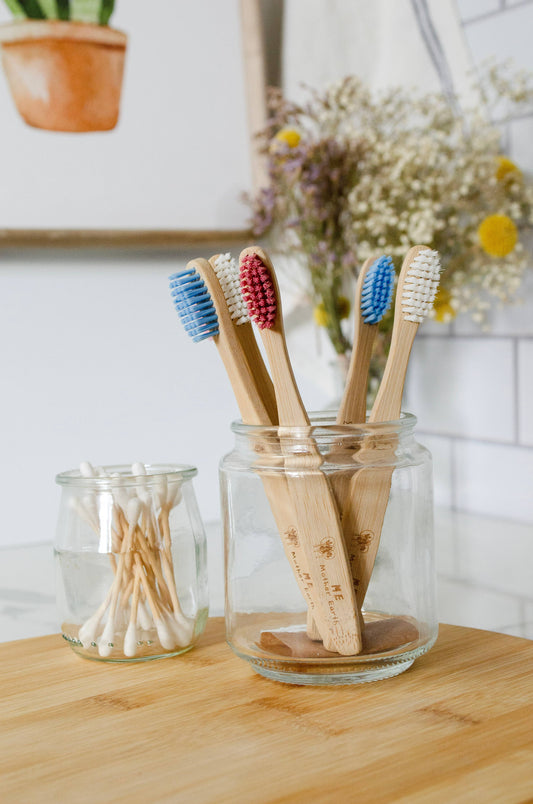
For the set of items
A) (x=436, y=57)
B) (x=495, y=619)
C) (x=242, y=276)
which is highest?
(x=436, y=57)

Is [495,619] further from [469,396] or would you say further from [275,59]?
[275,59]

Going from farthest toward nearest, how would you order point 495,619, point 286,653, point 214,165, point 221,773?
point 214,165 → point 495,619 → point 286,653 → point 221,773

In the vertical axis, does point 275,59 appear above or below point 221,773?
above

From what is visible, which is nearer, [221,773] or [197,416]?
[221,773]

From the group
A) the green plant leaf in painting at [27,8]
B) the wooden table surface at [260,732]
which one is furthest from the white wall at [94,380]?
the wooden table surface at [260,732]

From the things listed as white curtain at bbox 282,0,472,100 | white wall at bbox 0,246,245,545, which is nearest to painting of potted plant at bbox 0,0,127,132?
white wall at bbox 0,246,245,545

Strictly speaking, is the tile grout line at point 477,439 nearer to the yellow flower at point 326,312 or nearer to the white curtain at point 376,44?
the yellow flower at point 326,312

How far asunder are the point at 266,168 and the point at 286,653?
83 cm

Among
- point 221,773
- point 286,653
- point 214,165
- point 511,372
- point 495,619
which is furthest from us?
point 214,165

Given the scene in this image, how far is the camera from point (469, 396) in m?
1.15

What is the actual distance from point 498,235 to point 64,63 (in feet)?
1.83

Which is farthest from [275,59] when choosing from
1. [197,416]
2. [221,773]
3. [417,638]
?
[221,773]

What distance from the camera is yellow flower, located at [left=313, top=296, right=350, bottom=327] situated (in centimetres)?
115

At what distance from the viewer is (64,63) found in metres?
1.04
